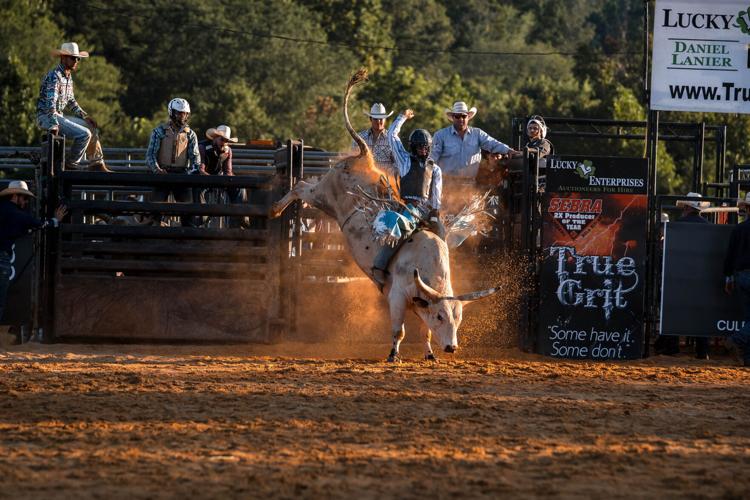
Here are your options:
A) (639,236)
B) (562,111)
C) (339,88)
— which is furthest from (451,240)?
(339,88)

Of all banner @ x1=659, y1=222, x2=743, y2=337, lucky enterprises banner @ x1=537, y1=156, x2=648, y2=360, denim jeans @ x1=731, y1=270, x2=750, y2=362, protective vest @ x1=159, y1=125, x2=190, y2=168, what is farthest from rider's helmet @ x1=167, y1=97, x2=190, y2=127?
denim jeans @ x1=731, y1=270, x2=750, y2=362

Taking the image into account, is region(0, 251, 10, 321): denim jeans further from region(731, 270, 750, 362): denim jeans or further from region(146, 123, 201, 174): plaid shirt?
region(731, 270, 750, 362): denim jeans

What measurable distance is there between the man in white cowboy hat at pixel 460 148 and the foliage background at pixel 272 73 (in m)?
28.4

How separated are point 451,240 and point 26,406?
5.87 metres

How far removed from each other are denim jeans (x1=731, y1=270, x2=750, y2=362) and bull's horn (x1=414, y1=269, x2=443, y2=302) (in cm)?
362

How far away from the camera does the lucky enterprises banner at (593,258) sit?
46.6ft

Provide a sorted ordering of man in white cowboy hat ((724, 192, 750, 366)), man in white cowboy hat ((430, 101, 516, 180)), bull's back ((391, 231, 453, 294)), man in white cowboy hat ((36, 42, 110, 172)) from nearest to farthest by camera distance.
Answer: bull's back ((391, 231, 453, 294)) → man in white cowboy hat ((724, 192, 750, 366)) → man in white cowboy hat ((36, 42, 110, 172)) → man in white cowboy hat ((430, 101, 516, 180))

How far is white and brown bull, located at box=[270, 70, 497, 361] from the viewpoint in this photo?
12.7 metres

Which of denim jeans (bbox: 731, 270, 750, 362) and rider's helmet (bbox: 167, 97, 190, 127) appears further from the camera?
rider's helmet (bbox: 167, 97, 190, 127)

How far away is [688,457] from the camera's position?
830cm

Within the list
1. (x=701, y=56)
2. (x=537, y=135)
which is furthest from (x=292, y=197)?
(x=701, y=56)

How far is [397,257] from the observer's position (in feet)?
43.7

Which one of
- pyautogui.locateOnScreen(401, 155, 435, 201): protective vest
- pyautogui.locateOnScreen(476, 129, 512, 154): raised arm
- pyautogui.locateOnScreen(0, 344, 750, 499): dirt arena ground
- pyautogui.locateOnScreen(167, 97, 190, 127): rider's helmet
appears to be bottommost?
pyautogui.locateOnScreen(0, 344, 750, 499): dirt arena ground

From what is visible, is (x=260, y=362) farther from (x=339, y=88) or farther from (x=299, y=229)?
(x=339, y=88)
